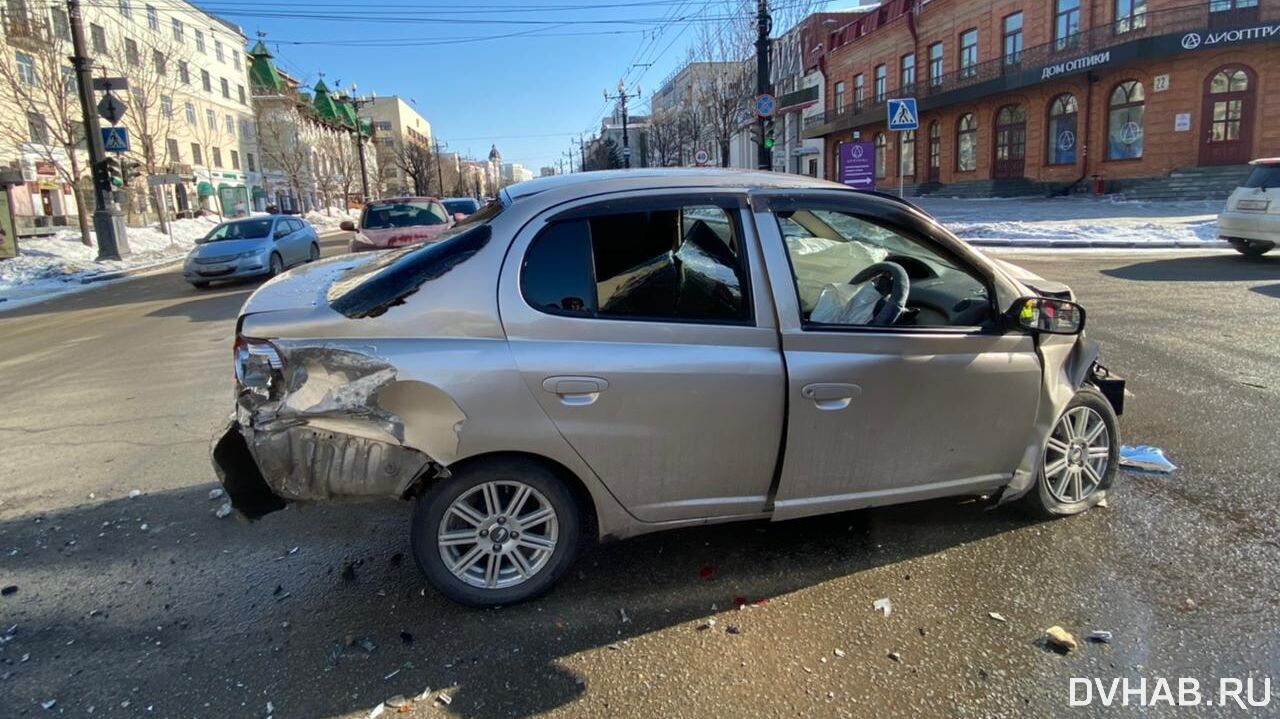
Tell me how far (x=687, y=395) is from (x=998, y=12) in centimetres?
3747

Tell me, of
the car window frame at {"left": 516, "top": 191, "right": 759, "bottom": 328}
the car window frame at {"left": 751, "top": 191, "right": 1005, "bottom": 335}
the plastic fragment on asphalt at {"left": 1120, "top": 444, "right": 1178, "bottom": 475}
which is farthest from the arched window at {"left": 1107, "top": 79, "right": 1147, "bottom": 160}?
the car window frame at {"left": 516, "top": 191, "right": 759, "bottom": 328}

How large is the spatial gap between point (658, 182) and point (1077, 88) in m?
32.4

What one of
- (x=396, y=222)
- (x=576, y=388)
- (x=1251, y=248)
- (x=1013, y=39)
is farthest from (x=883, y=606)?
(x=1013, y=39)

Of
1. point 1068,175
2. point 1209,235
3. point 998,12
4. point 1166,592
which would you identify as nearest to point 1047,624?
point 1166,592

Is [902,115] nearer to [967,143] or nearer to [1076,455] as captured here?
[1076,455]

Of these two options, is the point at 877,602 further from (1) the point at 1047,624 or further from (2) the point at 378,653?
(2) the point at 378,653

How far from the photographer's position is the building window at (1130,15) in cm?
2664

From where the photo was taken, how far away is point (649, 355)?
296 centimetres

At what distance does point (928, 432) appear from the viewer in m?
3.29

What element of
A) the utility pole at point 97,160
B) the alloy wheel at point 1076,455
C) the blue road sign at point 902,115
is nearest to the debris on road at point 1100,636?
the alloy wheel at point 1076,455

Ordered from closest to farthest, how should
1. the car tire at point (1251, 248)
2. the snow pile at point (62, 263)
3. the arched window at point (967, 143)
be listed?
1. the car tire at point (1251, 248)
2. the snow pile at point (62, 263)
3. the arched window at point (967, 143)

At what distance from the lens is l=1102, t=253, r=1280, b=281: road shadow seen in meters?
11.2

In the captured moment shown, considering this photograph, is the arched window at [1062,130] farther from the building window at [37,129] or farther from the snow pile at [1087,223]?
the building window at [37,129]

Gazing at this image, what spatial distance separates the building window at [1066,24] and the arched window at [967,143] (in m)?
5.72
